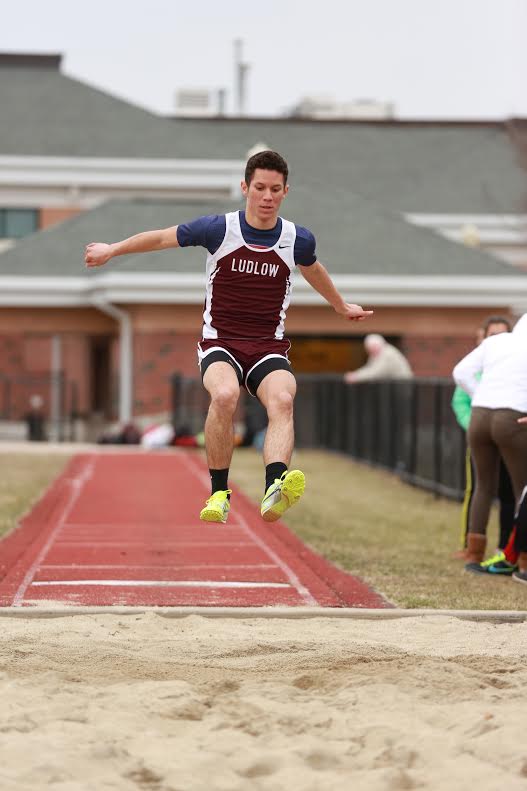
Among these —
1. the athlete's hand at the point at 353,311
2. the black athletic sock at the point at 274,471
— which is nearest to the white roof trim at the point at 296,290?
the athlete's hand at the point at 353,311

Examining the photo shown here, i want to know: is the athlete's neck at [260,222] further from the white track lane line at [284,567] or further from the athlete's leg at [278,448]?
the white track lane line at [284,567]

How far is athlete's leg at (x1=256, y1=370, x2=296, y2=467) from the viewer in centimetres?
801

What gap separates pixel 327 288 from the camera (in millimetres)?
8531

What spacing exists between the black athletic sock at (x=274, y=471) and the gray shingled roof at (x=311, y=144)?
Answer: 30.2 m

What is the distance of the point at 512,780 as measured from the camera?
5043 millimetres

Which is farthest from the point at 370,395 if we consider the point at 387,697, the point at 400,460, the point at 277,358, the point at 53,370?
the point at 387,697

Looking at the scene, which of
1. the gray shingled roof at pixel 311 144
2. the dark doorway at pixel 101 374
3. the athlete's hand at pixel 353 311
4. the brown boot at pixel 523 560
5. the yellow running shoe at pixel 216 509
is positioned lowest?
the dark doorway at pixel 101 374

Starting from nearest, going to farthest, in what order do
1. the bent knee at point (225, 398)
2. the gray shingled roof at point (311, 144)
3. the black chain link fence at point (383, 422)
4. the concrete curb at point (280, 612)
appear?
the bent knee at point (225, 398) → the concrete curb at point (280, 612) → the black chain link fence at point (383, 422) → the gray shingled roof at point (311, 144)

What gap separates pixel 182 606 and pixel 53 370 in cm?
2638

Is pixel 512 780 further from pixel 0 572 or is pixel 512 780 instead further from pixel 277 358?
pixel 0 572

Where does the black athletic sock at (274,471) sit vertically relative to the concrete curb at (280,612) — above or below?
above

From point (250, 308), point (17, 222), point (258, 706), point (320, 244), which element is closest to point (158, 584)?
point (250, 308)

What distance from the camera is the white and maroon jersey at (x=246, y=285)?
802 centimetres

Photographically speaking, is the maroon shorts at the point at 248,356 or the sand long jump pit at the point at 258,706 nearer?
the sand long jump pit at the point at 258,706
